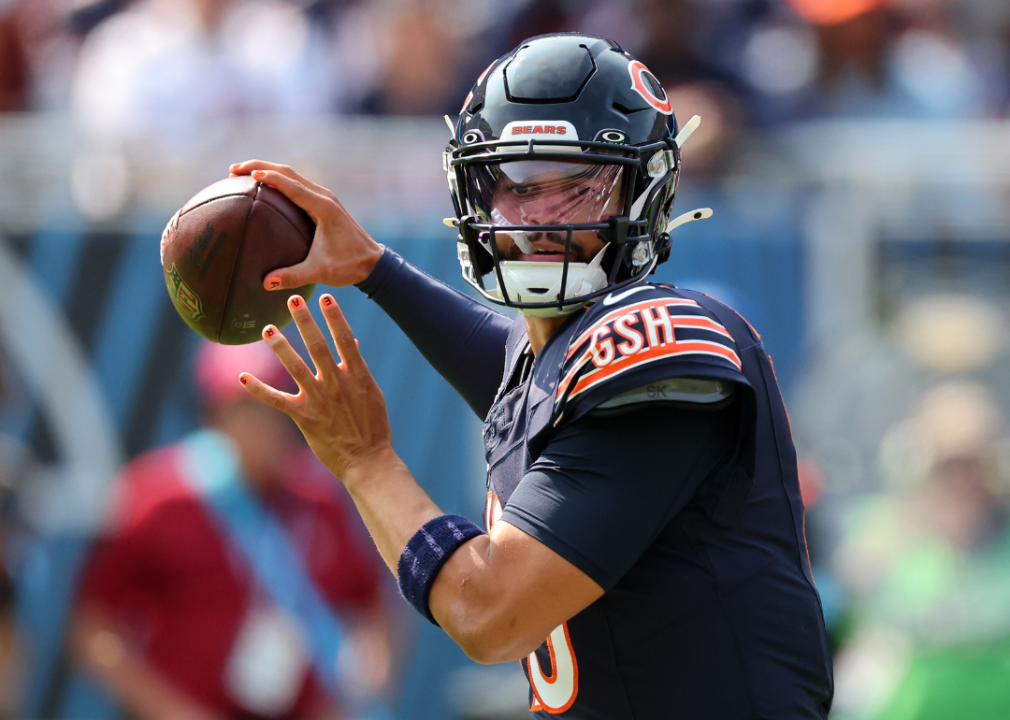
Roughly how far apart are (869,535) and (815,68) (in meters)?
2.65

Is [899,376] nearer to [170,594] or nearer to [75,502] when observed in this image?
[170,594]

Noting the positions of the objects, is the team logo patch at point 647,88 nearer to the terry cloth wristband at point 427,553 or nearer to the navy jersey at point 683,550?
the navy jersey at point 683,550

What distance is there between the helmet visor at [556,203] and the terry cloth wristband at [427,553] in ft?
1.65

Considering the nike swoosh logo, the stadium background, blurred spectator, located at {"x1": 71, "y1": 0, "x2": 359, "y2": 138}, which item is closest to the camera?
the nike swoosh logo

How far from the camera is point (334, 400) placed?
6.72ft

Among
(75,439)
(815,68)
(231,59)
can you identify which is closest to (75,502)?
(75,439)

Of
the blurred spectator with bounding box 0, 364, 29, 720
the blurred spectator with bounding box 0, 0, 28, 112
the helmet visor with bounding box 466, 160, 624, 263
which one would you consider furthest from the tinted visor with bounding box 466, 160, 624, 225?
the blurred spectator with bounding box 0, 0, 28, 112

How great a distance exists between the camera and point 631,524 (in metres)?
1.77

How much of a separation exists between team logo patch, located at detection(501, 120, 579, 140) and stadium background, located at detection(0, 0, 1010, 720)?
2.45 metres

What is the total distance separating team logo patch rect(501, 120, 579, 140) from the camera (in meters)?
2.04

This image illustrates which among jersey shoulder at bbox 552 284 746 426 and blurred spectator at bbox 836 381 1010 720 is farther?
blurred spectator at bbox 836 381 1010 720

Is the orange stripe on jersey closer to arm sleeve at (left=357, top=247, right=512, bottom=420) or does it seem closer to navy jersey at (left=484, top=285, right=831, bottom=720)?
navy jersey at (left=484, top=285, right=831, bottom=720)

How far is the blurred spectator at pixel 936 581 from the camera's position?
4.14 m

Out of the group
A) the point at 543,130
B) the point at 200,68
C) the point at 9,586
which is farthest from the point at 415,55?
the point at 543,130
